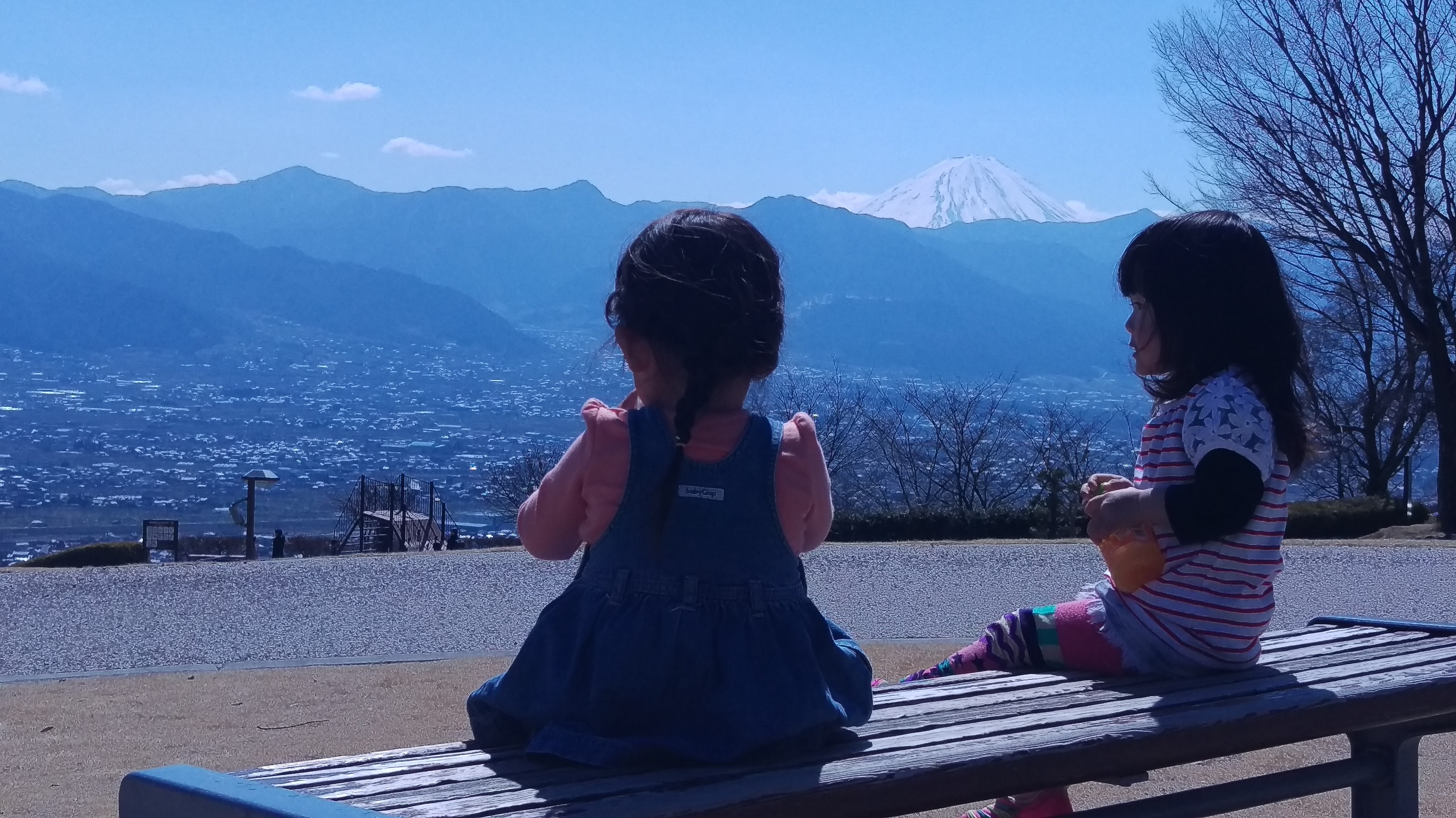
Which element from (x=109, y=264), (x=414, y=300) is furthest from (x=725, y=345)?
(x=109, y=264)

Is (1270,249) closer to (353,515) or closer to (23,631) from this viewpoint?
(23,631)

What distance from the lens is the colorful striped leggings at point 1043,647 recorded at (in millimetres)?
2873

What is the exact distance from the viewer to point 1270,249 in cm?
290

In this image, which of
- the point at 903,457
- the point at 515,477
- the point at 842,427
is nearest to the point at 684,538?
the point at 903,457

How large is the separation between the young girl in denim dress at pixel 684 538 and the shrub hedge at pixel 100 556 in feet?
49.8

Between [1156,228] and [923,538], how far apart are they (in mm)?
12808

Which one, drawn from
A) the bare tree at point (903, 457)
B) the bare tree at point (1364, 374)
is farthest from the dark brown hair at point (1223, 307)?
the bare tree at point (903, 457)

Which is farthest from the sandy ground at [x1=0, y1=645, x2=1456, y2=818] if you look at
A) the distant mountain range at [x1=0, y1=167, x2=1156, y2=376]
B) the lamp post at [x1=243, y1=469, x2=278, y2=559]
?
the distant mountain range at [x1=0, y1=167, x2=1156, y2=376]

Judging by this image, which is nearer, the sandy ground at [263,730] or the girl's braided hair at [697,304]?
the girl's braided hair at [697,304]

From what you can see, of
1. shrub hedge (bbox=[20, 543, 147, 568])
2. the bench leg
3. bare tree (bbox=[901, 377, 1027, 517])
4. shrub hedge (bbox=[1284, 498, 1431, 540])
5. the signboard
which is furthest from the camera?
bare tree (bbox=[901, 377, 1027, 517])

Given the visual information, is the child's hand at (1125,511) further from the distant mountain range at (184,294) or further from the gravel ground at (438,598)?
the distant mountain range at (184,294)

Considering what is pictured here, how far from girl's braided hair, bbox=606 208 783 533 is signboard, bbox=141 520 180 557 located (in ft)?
61.4

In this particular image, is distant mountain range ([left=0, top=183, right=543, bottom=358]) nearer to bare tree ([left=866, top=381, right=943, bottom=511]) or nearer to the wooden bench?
bare tree ([left=866, top=381, right=943, bottom=511])

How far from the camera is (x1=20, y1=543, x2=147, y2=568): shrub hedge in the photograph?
16.1 m
